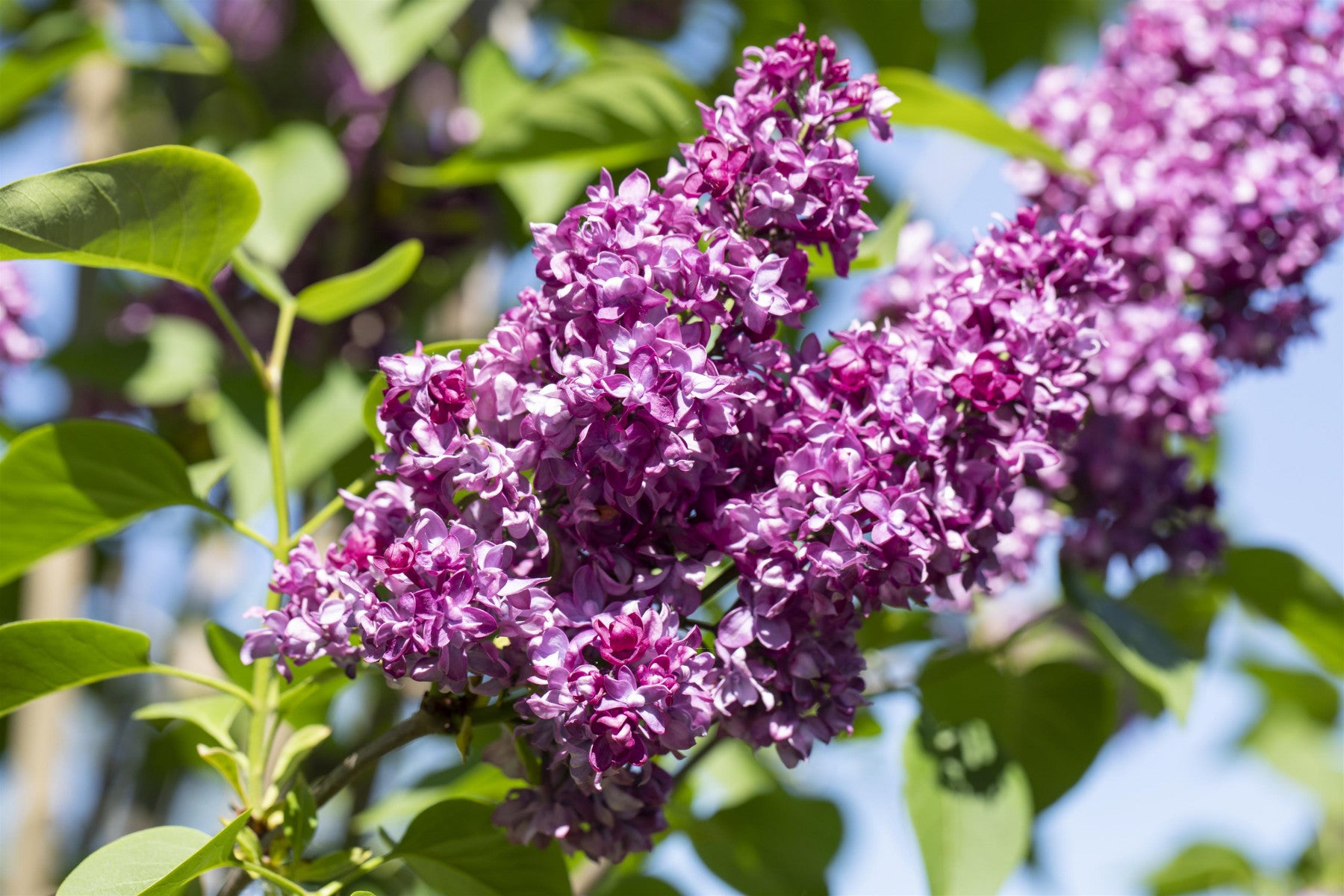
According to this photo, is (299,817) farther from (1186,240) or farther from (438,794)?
(1186,240)

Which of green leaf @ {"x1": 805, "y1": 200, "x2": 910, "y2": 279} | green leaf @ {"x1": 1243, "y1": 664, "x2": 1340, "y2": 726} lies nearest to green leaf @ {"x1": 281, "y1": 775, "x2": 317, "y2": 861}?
green leaf @ {"x1": 805, "y1": 200, "x2": 910, "y2": 279}

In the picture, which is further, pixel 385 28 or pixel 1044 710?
pixel 385 28

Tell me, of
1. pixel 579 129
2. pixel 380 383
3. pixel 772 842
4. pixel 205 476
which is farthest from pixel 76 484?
pixel 772 842

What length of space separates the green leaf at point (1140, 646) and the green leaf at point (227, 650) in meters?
0.82

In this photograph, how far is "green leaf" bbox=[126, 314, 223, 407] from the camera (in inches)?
63.2

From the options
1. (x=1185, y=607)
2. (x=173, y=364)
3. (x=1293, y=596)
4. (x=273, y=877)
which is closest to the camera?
(x=273, y=877)

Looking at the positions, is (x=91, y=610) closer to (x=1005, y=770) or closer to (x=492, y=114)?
(x=492, y=114)

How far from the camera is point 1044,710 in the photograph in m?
1.30

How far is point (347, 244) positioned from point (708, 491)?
4.21ft

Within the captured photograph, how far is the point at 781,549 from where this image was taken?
0.71 meters

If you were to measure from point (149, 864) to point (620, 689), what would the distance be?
0.33m

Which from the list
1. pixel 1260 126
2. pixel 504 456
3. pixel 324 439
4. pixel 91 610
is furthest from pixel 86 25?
pixel 1260 126

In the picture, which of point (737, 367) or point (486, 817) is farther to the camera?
point (486, 817)

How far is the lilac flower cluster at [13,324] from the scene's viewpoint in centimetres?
141
